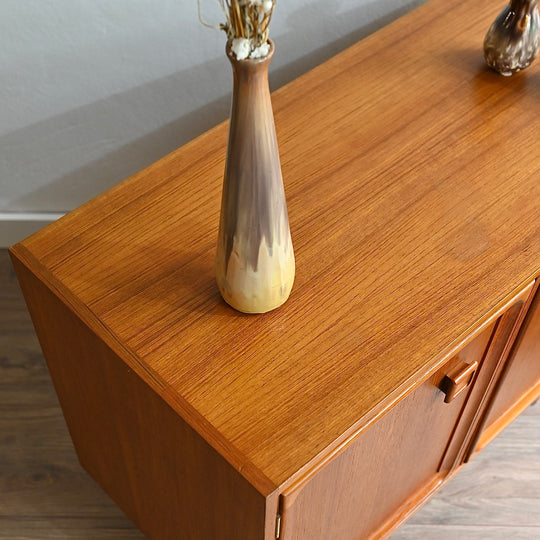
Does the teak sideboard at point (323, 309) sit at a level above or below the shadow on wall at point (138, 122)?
below

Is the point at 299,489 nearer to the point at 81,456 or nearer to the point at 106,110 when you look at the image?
the point at 81,456

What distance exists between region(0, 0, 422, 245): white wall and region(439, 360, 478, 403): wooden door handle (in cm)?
68

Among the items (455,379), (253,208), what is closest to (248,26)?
(253,208)

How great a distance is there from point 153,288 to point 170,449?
7.1 inches

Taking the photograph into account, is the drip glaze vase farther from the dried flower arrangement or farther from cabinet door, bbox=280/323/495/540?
the dried flower arrangement

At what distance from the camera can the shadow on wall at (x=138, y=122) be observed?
1282 mm

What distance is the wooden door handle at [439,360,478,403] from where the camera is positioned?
0.86 metres

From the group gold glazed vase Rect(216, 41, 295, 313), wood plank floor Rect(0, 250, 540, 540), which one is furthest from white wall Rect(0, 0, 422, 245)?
gold glazed vase Rect(216, 41, 295, 313)

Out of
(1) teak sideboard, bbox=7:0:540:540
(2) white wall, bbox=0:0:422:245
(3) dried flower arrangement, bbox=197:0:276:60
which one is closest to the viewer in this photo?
(3) dried flower arrangement, bbox=197:0:276:60

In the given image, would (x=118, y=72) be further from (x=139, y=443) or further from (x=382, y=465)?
(x=382, y=465)

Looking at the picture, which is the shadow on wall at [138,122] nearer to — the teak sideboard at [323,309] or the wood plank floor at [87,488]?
the teak sideboard at [323,309]

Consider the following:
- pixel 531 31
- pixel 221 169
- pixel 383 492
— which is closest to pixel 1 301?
pixel 221 169

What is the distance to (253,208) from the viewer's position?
68cm

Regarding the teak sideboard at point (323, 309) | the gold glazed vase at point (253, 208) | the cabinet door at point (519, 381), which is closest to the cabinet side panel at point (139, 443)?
the teak sideboard at point (323, 309)
